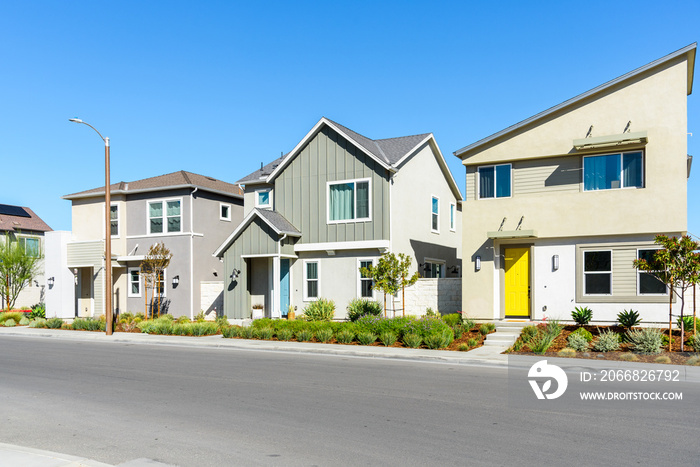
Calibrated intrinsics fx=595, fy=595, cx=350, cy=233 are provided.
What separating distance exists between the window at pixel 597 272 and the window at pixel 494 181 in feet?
11.4

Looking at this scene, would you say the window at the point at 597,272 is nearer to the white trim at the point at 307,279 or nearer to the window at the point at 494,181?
the window at the point at 494,181

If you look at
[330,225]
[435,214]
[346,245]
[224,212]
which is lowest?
[346,245]

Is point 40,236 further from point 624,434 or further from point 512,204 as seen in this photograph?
point 624,434

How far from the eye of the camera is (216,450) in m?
7.14

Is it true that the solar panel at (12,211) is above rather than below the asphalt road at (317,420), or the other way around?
above

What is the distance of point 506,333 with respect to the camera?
748 inches

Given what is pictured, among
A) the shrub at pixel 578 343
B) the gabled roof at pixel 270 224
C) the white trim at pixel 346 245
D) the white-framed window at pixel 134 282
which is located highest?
the gabled roof at pixel 270 224

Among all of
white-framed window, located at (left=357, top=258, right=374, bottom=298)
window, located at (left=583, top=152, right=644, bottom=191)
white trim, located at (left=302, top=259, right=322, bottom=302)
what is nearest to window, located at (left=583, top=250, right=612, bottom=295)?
window, located at (left=583, top=152, right=644, bottom=191)

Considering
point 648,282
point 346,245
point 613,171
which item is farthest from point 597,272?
point 346,245

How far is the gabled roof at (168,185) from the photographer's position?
29263 mm

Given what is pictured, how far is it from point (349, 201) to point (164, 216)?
1042 centimetres

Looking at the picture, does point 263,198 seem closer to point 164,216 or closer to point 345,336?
point 164,216

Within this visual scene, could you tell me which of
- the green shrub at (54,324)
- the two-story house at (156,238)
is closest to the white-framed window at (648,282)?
the two-story house at (156,238)

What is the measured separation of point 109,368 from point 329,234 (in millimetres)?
12179
